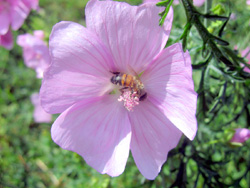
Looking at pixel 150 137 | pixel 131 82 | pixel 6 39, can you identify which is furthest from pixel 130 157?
pixel 6 39

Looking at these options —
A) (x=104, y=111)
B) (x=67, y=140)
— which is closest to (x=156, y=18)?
(x=104, y=111)

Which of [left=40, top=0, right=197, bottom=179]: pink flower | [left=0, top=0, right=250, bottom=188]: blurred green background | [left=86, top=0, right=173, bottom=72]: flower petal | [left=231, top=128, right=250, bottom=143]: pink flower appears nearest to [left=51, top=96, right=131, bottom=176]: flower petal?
[left=40, top=0, right=197, bottom=179]: pink flower

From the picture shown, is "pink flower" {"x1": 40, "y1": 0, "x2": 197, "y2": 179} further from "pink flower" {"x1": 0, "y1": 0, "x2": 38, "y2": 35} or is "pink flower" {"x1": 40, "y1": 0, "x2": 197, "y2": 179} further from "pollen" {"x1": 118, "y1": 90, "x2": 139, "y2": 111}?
"pink flower" {"x1": 0, "y1": 0, "x2": 38, "y2": 35}

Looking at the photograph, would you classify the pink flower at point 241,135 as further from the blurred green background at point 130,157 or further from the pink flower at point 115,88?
the pink flower at point 115,88

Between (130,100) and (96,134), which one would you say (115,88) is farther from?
(96,134)

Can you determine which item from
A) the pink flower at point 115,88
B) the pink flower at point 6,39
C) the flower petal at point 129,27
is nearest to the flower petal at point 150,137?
the pink flower at point 115,88
